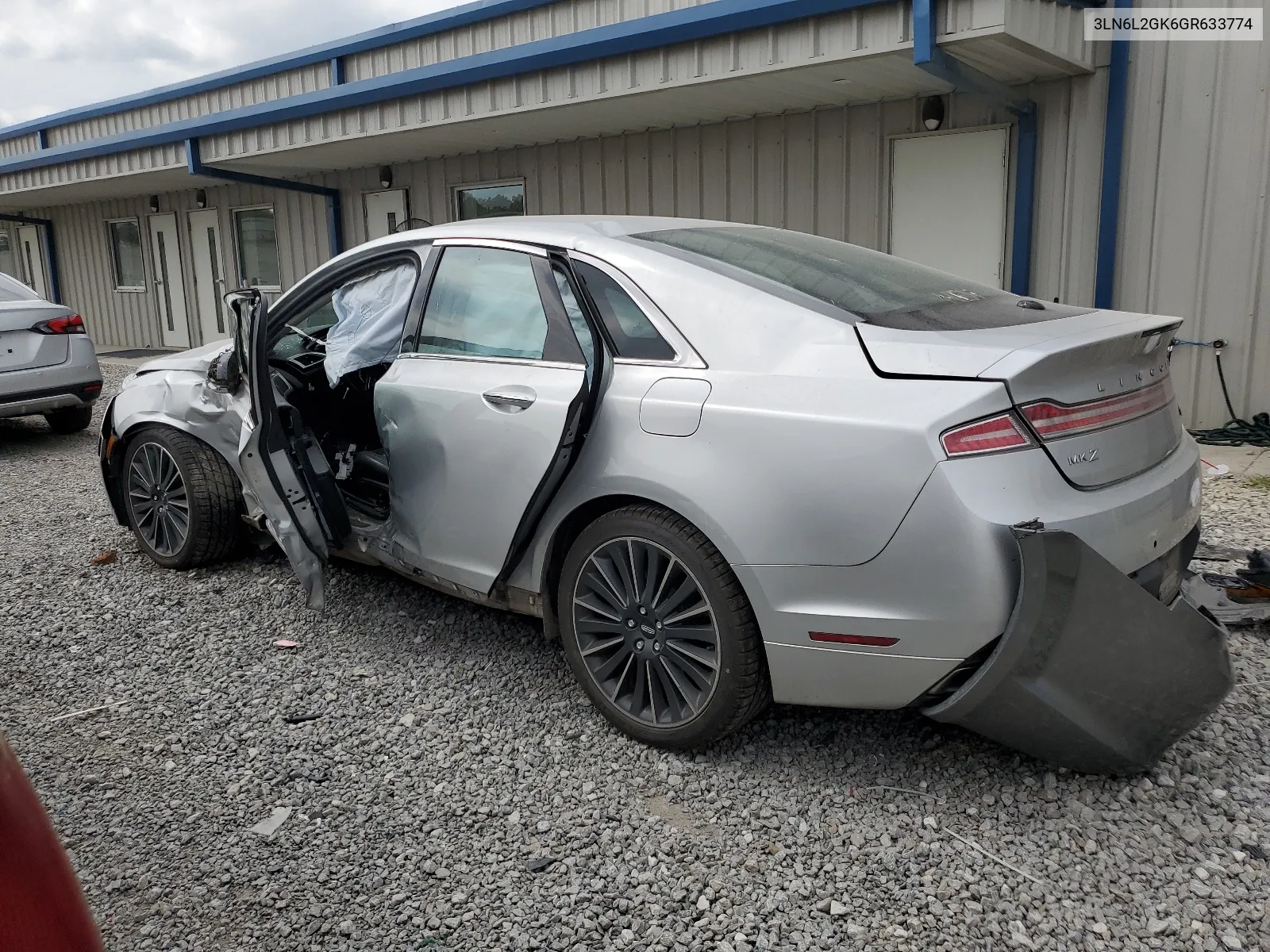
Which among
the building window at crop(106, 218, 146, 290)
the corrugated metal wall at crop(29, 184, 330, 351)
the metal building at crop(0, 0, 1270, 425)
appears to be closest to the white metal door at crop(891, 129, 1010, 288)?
the metal building at crop(0, 0, 1270, 425)

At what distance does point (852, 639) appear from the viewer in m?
2.55

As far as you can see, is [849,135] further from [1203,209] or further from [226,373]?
[226,373]

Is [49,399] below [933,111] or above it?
below

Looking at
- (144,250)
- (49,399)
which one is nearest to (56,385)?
(49,399)

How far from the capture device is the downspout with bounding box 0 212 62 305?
18377 millimetres

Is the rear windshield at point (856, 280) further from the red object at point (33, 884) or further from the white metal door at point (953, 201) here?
the white metal door at point (953, 201)

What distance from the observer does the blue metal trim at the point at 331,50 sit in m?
10.2

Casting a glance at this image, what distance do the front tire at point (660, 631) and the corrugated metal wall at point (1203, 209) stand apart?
5716 mm

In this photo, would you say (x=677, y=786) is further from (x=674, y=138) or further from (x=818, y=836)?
(x=674, y=138)

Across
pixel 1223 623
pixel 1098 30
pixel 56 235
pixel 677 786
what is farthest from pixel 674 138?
pixel 56 235

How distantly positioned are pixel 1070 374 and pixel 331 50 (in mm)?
11199

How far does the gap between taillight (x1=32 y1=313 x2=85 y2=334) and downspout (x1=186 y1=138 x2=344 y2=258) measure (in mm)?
4269

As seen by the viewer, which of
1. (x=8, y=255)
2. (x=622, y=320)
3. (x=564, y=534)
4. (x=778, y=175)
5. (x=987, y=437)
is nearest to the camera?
(x=987, y=437)

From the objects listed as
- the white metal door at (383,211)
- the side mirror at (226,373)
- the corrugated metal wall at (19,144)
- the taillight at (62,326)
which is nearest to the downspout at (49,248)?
the corrugated metal wall at (19,144)
